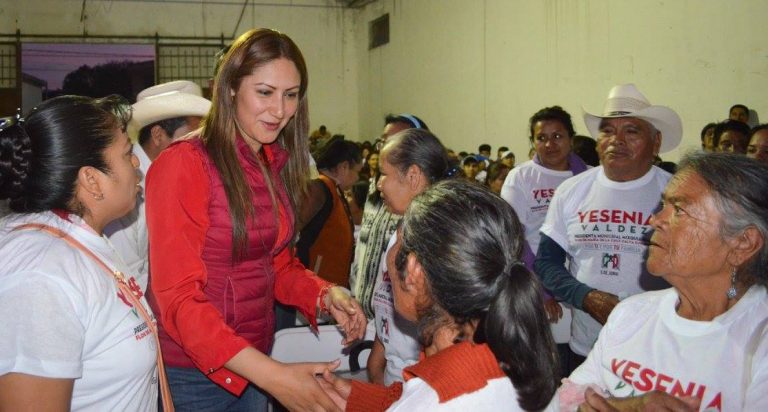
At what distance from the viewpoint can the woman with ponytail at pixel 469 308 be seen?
1.24m

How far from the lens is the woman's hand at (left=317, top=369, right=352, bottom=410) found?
5.42 ft

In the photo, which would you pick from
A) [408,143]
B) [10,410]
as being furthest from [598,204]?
[10,410]

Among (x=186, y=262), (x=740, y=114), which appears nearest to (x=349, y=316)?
(x=186, y=262)

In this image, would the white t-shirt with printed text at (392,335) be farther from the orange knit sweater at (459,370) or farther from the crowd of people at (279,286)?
the orange knit sweater at (459,370)

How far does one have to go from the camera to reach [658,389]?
69.0 inches

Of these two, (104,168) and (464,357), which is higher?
(104,168)

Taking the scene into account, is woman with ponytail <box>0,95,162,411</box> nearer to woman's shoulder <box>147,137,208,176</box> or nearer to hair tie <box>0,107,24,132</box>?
hair tie <box>0,107,24,132</box>

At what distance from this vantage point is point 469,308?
1.35 meters

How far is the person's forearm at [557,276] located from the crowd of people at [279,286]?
161 mm

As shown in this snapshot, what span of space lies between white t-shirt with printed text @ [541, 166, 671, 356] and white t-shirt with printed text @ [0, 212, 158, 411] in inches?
75.8

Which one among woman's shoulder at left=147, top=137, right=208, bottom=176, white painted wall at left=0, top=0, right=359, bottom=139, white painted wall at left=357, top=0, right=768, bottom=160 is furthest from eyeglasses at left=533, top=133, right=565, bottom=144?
white painted wall at left=0, top=0, right=359, bottom=139

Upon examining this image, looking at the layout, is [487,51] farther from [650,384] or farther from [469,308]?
[469,308]

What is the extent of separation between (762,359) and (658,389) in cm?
26

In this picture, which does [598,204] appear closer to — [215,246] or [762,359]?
[762,359]
